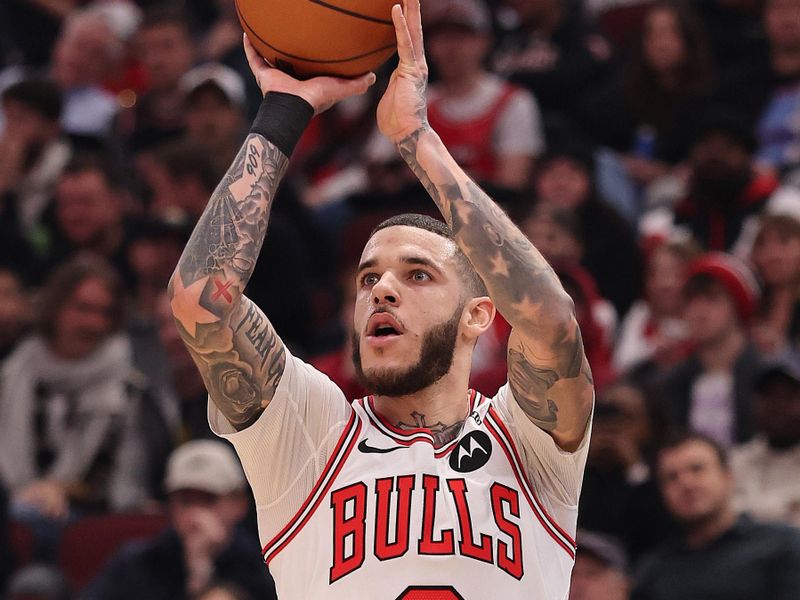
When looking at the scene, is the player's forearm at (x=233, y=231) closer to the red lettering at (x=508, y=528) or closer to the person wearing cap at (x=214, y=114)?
the red lettering at (x=508, y=528)

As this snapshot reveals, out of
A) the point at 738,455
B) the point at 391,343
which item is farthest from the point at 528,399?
the point at 738,455

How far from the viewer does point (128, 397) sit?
7.94 meters

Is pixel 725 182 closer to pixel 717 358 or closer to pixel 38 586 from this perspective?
pixel 717 358

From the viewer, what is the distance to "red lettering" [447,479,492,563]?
151 inches

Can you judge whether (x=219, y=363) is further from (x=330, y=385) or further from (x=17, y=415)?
(x=17, y=415)

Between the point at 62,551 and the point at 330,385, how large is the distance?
3829 mm

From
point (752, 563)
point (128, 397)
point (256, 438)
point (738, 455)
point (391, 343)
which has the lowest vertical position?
point (256, 438)

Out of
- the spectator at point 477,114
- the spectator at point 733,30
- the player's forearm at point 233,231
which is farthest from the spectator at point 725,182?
the player's forearm at point 233,231

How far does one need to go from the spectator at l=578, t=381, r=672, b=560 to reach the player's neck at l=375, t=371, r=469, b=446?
3.01 m

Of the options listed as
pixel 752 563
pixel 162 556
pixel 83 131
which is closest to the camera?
pixel 752 563

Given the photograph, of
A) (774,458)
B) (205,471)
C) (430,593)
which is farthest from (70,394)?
(430,593)

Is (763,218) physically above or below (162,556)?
above

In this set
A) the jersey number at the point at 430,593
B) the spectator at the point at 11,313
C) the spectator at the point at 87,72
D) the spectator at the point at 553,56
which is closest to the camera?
the jersey number at the point at 430,593

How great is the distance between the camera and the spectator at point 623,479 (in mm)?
7062
